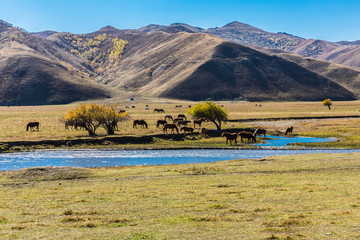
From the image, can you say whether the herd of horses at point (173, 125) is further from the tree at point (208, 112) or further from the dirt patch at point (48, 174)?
the dirt patch at point (48, 174)

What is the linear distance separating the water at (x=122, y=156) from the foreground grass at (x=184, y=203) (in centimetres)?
1031

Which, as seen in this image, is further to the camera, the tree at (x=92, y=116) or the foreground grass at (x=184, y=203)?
the tree at (x=92, y=116)

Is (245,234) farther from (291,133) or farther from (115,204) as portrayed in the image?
(291,133)

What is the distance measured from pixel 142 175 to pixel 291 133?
1552 inches

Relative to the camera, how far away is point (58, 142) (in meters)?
51.1

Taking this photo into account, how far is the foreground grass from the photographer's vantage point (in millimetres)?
13078

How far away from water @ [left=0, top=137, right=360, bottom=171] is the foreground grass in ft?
33.8

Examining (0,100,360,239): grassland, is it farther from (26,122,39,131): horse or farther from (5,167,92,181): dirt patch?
(26,122,39,131): horse

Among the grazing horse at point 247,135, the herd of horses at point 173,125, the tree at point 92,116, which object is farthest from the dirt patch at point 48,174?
the herd of horses at point 173,125

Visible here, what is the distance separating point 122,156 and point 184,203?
2753cm

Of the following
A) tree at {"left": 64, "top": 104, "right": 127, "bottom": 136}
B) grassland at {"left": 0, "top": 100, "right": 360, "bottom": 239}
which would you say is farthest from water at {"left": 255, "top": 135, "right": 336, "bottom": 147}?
tree at {"left": 64, "top": 104, "right": 127, "bottom": 136}

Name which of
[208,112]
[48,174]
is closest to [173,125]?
[208,112]

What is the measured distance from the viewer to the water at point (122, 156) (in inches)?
1579

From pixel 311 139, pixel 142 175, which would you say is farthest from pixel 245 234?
pixel 311 139
